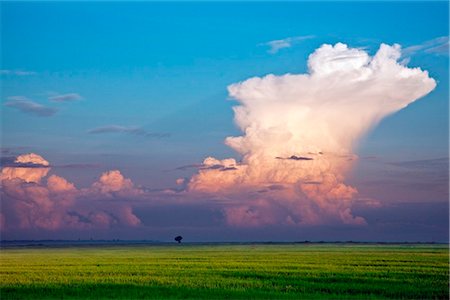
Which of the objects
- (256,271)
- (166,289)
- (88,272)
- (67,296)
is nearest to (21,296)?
(67,296)

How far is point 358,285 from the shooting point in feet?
89.8

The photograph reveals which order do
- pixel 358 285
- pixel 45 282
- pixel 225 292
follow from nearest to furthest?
pixel 225 292, pixel 358 285, pixel 45 282

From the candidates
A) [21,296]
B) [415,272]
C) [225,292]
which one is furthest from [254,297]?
[415,272]

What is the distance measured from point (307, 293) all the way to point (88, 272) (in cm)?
1662

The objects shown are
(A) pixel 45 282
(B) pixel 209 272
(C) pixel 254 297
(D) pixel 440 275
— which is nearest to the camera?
(C) pixel 254 297

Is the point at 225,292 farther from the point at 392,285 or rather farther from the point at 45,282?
the point at 45,282

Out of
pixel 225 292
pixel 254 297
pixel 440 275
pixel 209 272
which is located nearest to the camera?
pixel 254 297

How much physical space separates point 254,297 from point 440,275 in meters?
14.0

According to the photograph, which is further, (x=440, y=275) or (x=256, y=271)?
(x=256, y=271)

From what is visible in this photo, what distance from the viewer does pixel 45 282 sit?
2952 centimetres

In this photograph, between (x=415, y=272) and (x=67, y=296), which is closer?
(x=67, y=296)

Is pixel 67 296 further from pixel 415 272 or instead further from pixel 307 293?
pixel 415 272

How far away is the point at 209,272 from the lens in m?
35.2

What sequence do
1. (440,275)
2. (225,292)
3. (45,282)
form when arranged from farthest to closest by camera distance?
(440,275), (45,282), (225,292)
